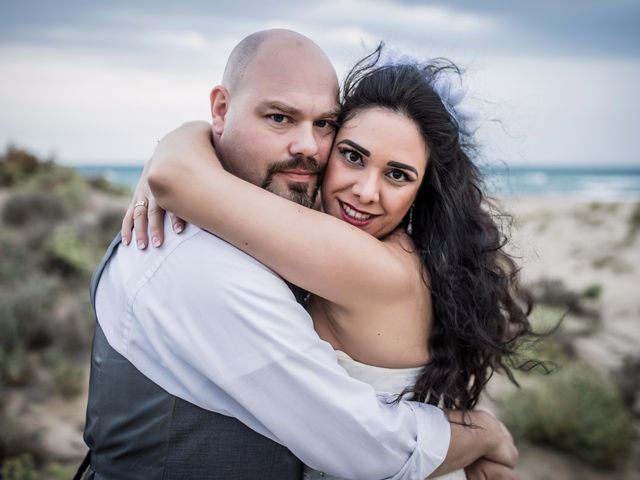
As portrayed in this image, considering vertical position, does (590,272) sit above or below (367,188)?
below

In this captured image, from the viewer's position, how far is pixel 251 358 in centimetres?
169

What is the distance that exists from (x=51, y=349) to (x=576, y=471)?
5.73 metres

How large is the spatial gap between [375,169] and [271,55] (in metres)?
0.71

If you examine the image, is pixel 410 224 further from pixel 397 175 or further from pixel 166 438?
pixel 166 438

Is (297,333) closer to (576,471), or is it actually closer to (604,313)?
(576,471)

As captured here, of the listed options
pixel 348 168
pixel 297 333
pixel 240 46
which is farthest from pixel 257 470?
pixel 240 46

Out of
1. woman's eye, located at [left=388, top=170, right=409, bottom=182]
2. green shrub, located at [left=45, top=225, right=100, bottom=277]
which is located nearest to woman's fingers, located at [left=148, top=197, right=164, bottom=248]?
woman's eye, located at [left=388, top=170, right=409, bottom=182]

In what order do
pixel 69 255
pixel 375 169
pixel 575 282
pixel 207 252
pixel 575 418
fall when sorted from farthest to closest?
pixel 575 282 → pixel 69 255 → pixel 575 418 → pixel 375 169 → pixel 207 252

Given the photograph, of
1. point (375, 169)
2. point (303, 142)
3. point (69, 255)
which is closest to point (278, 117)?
point (303, 142)

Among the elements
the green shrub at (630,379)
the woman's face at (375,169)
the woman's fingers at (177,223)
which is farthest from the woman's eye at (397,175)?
the green shrub at (630,379)

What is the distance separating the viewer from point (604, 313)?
9.45 metres

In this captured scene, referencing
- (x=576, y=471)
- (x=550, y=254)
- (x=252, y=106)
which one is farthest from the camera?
(x=550, y=254)

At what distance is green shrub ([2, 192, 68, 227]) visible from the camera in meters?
9.96

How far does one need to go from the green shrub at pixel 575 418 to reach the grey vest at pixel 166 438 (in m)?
4.50
